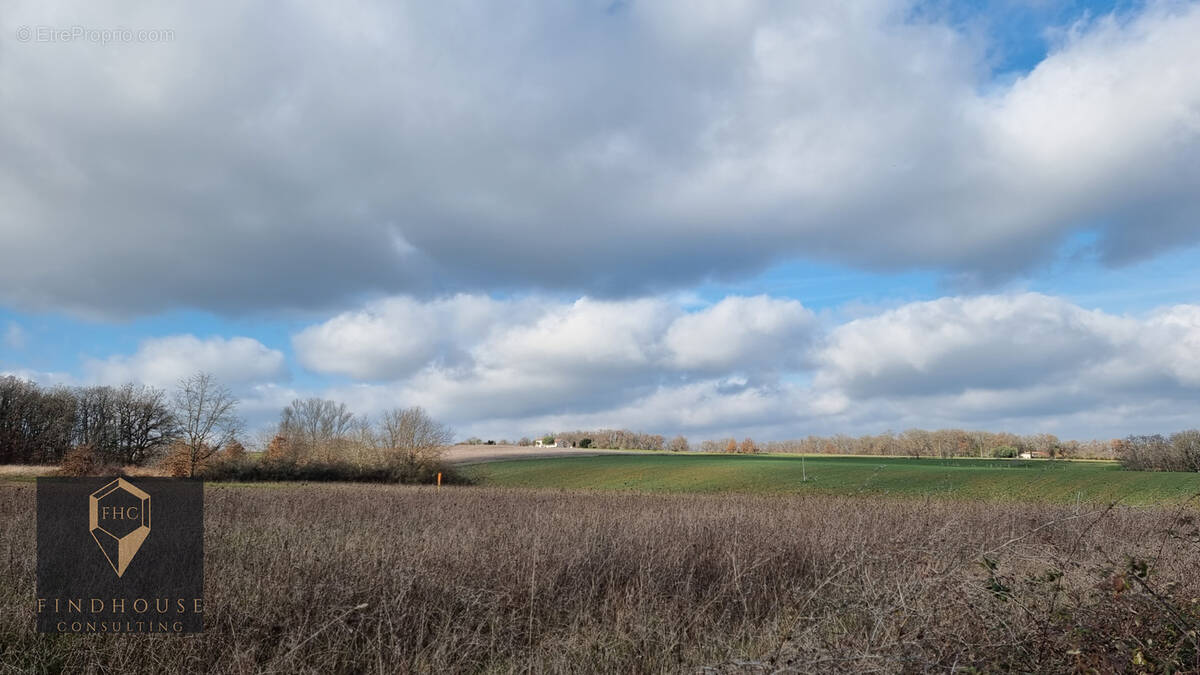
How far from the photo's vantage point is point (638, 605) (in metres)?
7.52

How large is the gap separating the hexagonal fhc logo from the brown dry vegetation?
0.77ft

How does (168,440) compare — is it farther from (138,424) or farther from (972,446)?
(972,446)

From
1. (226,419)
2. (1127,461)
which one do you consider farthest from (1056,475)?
(226,419)

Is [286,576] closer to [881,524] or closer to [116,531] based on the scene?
[116,531]

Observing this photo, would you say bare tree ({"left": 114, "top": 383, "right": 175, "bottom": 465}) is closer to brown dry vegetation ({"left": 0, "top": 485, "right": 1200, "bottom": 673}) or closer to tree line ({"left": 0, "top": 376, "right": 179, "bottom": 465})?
tree line ({"left": 0, "top": 376, "right": 179, "bottom": 465})

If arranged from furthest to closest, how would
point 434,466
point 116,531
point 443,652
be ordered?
point 434,466
point 116,531
point 443,652

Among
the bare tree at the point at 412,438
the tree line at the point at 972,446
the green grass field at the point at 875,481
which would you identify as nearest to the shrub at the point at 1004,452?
the tree line at the point at 972,446

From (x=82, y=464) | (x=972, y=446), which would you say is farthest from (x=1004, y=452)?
(x=82, y=464)

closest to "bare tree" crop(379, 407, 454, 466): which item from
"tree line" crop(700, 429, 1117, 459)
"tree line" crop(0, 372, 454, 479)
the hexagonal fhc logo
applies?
"tree line" crop(0, 372, 454, 479)

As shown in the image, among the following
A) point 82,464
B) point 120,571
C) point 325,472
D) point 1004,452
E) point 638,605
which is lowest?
point 1004,452

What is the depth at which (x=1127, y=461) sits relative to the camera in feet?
183

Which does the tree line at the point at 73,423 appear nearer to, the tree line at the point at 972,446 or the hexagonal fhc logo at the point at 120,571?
the hexagonal fhc logo at the point at 120,571

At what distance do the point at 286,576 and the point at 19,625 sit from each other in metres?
2.25

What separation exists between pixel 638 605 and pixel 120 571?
21.9 ft
